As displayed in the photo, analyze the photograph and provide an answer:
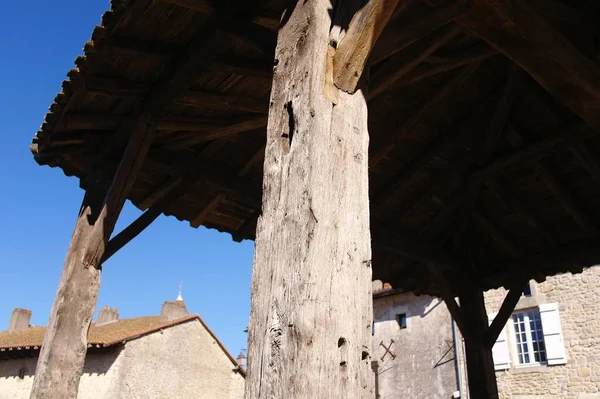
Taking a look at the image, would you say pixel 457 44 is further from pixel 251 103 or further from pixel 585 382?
pixel 585 382

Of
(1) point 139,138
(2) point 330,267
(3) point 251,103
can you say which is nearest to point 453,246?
(3) point 251,103

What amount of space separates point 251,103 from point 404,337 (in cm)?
1265

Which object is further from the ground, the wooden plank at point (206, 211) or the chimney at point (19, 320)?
the chimney at point (19, 320)

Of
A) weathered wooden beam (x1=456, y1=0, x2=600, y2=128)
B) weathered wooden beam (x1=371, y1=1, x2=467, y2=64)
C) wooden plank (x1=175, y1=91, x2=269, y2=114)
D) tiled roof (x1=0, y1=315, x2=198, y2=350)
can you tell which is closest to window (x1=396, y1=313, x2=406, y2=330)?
tiled roof (x1=0, y1=315, x2=198, y2=350)

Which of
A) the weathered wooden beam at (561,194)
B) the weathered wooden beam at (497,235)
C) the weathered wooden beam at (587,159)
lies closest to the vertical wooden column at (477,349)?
the weathered wooden beam at (497,235)

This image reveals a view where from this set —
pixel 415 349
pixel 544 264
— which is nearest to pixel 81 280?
pixel 544 264

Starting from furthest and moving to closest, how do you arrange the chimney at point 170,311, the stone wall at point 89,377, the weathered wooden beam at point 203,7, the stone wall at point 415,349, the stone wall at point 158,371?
the chimney at point 170,311 < the stone wall at point 158,371 < the stone wall at point 89,377 < the stone wall at point 415,349 < the weathered wooden beam at point 203,7

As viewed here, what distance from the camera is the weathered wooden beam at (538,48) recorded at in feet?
8.90

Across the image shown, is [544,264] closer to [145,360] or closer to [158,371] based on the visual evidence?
[145,360]

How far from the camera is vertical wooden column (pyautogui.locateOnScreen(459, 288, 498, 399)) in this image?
239 inches

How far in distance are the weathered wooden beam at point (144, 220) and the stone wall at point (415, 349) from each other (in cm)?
1123

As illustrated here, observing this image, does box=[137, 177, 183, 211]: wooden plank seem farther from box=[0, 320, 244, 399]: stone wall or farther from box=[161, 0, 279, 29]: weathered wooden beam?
box=[0, 320, 244, 399]: stone wall

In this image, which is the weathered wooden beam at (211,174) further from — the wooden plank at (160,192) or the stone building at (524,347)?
the stone building at (524,347)

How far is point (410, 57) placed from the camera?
371cm
